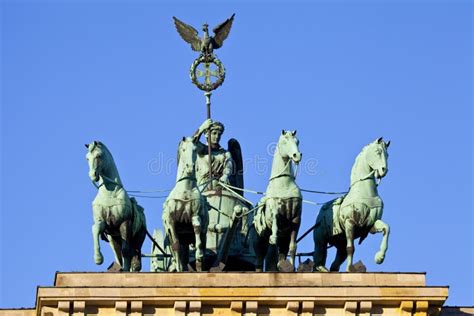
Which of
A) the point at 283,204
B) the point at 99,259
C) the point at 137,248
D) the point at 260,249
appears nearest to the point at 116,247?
the point at 137,248

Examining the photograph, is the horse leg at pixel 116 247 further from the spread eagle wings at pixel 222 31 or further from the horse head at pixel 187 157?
the spread eagle wings at pixel 222 31

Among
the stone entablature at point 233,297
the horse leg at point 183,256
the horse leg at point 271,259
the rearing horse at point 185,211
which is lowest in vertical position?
the stone entablature at point 233,297

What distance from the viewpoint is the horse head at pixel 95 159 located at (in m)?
67.1

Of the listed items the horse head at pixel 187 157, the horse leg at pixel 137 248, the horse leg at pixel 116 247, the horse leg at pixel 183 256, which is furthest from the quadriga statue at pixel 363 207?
the horse leg at pixel 116 247

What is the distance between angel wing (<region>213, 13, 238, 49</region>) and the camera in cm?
7331

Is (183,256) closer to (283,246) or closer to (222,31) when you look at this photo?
(283,246)

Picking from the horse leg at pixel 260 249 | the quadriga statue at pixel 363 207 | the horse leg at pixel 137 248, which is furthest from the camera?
the horse leg at pixel 260 249

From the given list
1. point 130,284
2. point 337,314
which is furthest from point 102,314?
point 337,314

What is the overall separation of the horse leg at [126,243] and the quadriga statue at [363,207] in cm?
430

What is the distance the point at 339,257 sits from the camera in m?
68.6

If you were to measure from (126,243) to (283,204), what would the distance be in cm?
354

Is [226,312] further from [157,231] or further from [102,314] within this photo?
[157,231]

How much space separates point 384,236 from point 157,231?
7899 mm

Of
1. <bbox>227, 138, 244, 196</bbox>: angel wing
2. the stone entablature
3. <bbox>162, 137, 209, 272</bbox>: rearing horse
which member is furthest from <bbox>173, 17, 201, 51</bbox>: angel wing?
the stone entablature
